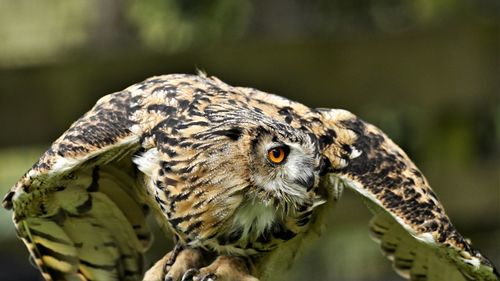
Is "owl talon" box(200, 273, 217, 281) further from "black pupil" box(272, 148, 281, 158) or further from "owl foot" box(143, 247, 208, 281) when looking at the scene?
"black pupil" box(272, 148, 281, 158)

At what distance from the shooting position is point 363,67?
7949 mm

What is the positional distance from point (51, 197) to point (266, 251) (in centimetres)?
99

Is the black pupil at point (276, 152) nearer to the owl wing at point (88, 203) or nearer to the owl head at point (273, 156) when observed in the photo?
the owl head at point (273, 156)

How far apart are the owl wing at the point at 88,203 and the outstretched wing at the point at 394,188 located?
2.87 feet

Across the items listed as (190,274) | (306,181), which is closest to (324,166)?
(306,181)

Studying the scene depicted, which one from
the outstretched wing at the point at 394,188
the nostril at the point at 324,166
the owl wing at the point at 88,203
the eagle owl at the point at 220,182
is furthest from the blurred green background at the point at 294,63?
the nostril at the point at 324,166

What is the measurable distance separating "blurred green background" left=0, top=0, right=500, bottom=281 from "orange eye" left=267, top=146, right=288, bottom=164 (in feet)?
8.02

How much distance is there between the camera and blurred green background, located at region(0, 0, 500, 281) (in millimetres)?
7477

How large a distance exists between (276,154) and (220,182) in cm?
26

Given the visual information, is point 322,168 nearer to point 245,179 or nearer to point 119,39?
point 245,179

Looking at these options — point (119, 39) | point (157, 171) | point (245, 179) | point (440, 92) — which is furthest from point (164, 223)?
point (440, 92)

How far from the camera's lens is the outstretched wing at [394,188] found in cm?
459

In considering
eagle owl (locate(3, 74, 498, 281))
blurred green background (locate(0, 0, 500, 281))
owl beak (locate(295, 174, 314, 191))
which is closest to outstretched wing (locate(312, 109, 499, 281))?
eagle owl (locate(3, 74, 498, 281))

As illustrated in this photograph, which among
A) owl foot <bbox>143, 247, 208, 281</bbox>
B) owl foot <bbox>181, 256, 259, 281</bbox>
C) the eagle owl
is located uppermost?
the eagle owl
